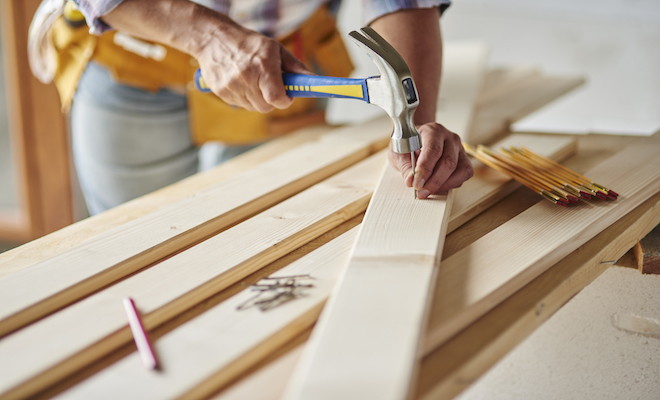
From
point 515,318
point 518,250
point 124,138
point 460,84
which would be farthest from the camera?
point 460,84

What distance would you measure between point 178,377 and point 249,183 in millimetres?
732

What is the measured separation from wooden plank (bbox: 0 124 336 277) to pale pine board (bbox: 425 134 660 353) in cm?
77

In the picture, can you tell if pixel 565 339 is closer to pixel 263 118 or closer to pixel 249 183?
pixel 249 183

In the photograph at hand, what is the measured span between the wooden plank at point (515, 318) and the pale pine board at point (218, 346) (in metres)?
0.22

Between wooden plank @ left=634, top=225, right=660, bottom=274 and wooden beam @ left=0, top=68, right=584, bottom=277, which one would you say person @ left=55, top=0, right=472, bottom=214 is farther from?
wooden plank @ left=634, top=225, right=660, bottom=274

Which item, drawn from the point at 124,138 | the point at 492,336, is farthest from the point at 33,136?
the point at 492,336

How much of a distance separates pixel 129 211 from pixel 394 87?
753mm

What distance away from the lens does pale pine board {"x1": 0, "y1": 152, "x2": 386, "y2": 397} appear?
780 millimetres

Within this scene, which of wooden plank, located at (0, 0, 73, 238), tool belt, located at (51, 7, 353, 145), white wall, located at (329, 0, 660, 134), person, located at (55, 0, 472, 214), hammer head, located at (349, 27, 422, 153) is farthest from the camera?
wooden plank, located at (0, 0, 73, 238)

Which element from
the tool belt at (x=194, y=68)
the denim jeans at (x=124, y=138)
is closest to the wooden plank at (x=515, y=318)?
the tool belt at (x=194, y=68)

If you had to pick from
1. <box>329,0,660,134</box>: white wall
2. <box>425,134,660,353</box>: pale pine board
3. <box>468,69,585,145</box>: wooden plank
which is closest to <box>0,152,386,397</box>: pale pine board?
<box>425,134,660,353</box>: pale pine board

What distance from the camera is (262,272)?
3.39 ft

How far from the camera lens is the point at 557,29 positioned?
2.96 meters

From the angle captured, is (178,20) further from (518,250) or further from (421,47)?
(518,250)
